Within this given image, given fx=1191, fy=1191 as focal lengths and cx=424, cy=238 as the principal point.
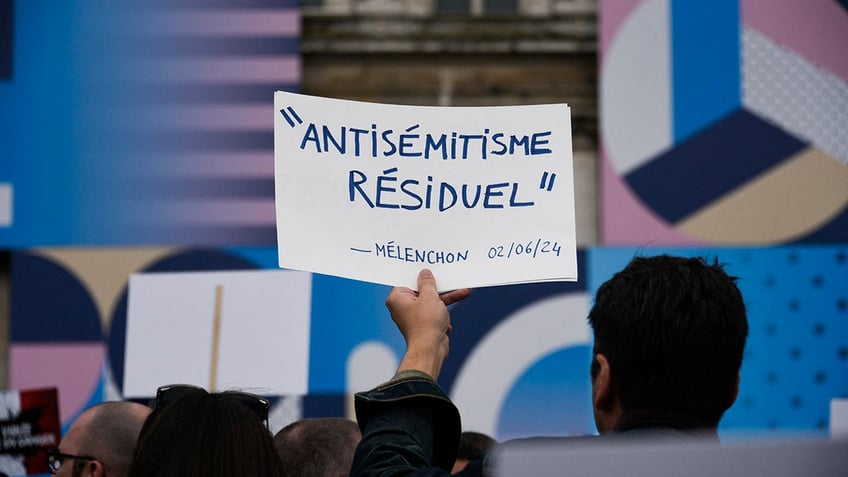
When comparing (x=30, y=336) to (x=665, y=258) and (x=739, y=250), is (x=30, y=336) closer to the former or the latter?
(x=739, y=250)

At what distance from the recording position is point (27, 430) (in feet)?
15.1

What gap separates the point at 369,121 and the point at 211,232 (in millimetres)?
6767

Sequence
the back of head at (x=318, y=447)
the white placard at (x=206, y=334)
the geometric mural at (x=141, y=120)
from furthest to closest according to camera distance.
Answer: the geometric mural at (x=141, y=120) → the white placard at (x=206, y=334) → the back of head at (x=318, y=447)

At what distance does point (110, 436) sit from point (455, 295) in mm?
1078

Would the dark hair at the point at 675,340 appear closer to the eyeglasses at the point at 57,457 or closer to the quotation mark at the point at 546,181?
the quotation mark at the point at 546,181

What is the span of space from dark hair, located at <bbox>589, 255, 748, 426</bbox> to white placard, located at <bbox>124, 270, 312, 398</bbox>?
256cm

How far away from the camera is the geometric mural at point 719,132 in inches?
359

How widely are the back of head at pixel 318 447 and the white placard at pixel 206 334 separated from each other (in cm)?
89

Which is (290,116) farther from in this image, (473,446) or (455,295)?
(473,446)

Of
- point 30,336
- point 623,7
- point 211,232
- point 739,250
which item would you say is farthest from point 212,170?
point 739,250

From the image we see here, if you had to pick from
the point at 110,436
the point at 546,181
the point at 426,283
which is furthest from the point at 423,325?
the point at 110,436

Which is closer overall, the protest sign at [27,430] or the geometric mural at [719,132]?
the protest sign at [27,430]

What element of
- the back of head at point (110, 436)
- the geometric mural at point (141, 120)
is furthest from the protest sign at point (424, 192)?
the geometric mural at point (141, 120)

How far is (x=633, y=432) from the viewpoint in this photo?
1.68m
